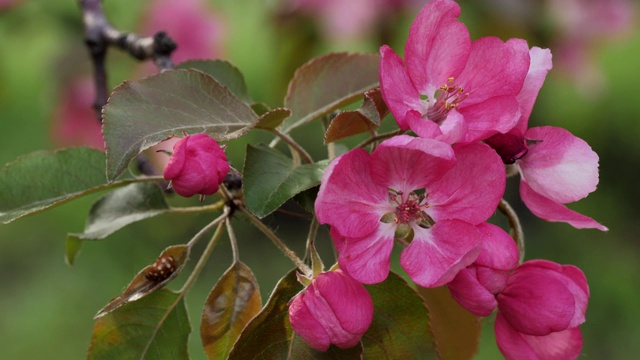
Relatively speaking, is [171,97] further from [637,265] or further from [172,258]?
[637,265]

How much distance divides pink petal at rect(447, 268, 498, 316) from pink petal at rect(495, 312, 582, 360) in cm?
8

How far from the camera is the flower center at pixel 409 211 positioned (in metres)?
0.69

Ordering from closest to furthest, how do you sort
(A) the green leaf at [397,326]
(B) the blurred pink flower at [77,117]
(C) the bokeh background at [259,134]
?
(A) the green leaf at [397,326] < (C) the bokeh background at [259,134] < (B) the blurred pink flower at [77,117]

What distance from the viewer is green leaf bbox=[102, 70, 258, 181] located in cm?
63

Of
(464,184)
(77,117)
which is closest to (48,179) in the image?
(464,184)

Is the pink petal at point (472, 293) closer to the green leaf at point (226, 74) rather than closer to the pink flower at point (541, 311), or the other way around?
the pink flower at point (541, 311)

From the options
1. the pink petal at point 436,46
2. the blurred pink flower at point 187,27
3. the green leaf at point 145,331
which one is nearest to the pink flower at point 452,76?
the pink petal at point 436,46

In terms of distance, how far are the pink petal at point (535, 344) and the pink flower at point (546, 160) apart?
99mm

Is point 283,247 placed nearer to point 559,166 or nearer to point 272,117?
point 272,117

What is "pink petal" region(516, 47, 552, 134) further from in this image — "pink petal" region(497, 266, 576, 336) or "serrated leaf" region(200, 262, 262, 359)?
"serrated leaf" region(200, 262, 262, 359)

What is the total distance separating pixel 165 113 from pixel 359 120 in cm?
15

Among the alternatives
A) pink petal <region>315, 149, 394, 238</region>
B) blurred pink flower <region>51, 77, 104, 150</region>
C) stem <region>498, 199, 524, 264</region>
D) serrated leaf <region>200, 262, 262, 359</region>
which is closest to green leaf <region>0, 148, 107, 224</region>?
serrated leaf <region>200, 262, 262, 359</region>

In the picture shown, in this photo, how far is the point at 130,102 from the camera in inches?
26.2

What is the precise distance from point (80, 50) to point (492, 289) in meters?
1.32
